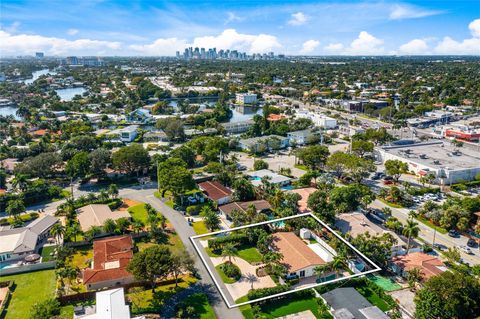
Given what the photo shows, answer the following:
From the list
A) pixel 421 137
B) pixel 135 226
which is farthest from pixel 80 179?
pixel 421 137

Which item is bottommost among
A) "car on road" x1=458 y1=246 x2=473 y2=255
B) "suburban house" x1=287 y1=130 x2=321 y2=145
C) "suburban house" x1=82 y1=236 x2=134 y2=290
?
"car on road" x1=458 y1=246 x2=473 y2=255

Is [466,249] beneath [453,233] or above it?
beneath

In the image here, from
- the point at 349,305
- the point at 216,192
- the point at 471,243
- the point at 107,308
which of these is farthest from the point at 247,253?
the point at 471,243

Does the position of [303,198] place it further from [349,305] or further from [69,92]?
[69,92]

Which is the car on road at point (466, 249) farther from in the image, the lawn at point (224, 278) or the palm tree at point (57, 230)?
the palm tree at point (57, 230)

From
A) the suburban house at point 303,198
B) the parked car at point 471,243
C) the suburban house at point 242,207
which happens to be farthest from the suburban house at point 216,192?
the parked car at point 471,243

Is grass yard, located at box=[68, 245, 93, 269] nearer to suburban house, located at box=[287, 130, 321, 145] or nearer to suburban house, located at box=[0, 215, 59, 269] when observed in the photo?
suburban house, located at box=[0, 215, 59, 269]

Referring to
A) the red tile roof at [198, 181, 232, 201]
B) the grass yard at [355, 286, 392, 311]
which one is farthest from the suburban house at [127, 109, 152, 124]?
the grass yard at [355, 286, 392, 311]
